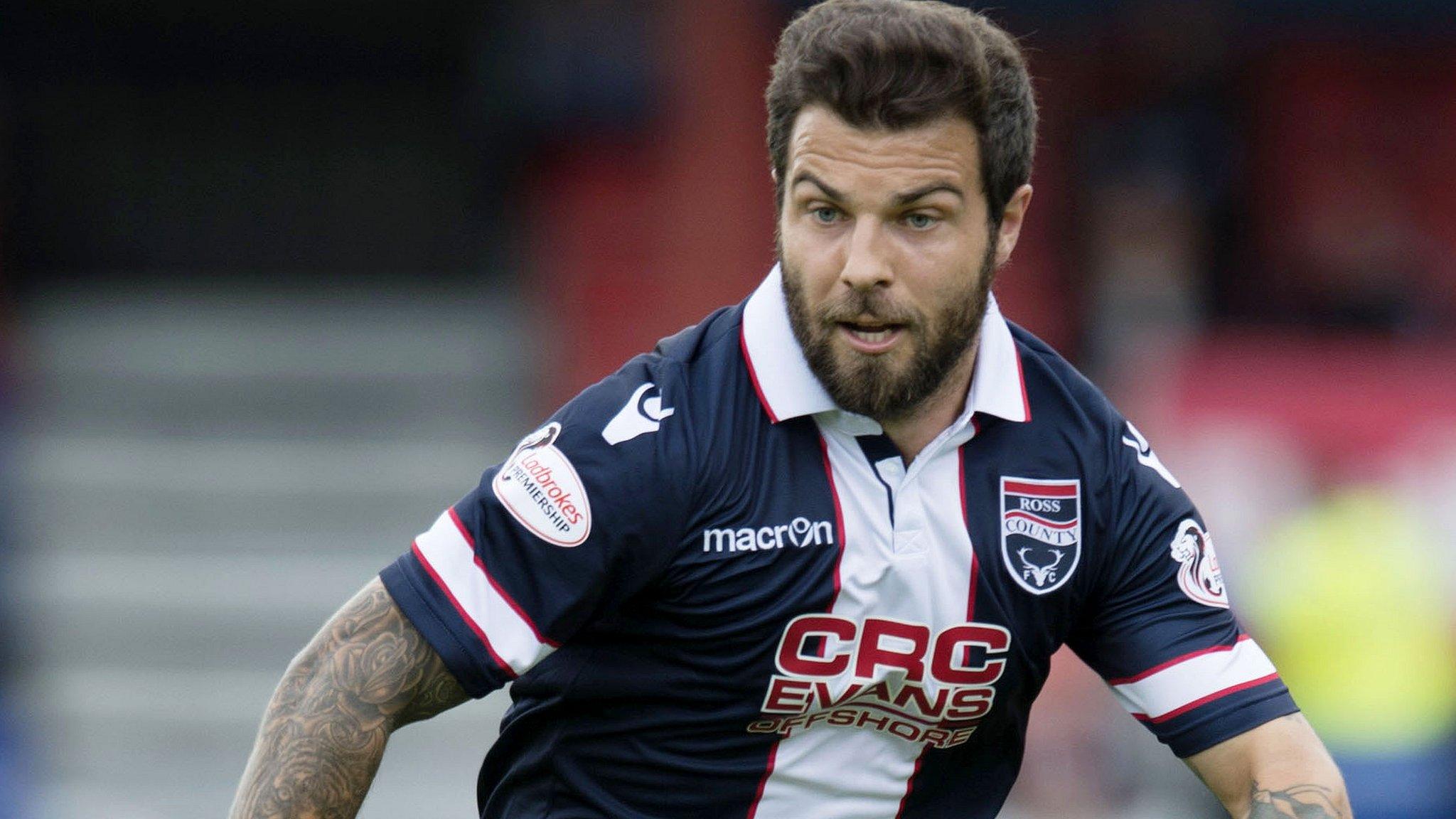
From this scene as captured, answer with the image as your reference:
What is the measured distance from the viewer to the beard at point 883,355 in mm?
3020

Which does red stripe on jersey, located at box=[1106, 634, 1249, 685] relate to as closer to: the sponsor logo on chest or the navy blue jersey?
the navy blue jersey

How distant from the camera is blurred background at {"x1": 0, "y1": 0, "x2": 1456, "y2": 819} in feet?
27.5

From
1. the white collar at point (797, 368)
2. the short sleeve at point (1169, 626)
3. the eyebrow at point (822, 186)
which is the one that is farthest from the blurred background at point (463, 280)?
the eyebrow at point (822, 186)

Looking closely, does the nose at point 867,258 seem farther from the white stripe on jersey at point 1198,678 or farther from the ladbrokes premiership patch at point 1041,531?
Result: the white stripe on jersey at point 1198,678

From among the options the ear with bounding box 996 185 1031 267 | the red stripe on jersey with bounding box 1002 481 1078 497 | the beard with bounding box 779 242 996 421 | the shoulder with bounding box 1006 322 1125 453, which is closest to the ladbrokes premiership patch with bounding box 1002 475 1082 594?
the red stripe on jersey with bounding box 1002 481 1078 497

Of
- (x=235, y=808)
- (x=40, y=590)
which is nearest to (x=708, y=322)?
(x=235, y=808)

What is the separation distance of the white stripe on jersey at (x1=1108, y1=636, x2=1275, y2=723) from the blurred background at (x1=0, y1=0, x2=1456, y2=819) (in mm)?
4536

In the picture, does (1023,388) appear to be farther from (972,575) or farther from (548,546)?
(548,546)

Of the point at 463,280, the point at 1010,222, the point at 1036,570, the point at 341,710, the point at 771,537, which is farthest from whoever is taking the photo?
the point at 463,280

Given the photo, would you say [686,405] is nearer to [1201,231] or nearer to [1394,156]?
[1201,231]

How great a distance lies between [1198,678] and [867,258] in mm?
859

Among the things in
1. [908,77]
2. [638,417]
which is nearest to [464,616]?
[638,417]

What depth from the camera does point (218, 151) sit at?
9891 millimetres

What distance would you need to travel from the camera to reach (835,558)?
3.04m
